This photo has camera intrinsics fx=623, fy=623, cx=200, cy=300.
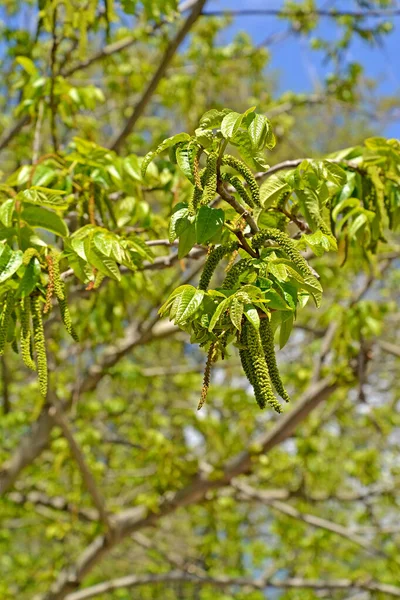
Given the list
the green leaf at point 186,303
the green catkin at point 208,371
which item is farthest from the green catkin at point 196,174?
the green catkin at point 208,371

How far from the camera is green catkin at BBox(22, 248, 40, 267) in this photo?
1437mm

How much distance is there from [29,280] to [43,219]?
0.21 m

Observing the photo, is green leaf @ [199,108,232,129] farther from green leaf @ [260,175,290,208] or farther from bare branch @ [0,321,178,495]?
bare branch @ [0,321,178,495]

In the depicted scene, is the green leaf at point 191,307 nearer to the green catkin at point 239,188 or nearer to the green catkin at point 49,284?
the green catkin at point 239,188

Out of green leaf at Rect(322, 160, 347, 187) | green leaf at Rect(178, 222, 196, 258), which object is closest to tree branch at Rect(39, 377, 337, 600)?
green leaf at Rect(322, 160, 347, 187)

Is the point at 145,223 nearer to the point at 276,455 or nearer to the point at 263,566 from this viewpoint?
the point at 276,455

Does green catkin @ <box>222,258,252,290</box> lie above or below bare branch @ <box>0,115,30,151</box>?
above

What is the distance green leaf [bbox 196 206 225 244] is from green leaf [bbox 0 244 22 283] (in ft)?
1.44

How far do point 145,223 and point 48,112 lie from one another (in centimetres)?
96

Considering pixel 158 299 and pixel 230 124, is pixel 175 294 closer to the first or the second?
pixel 230 124

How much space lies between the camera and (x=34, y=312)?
4.74ft

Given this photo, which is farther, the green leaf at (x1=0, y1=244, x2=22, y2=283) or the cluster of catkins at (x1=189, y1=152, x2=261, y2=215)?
the green leaf at (x1=0, y1=244, x2=22, y2=283)

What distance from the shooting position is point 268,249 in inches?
51.0

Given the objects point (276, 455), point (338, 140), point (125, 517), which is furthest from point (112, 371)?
point (338, 140)
